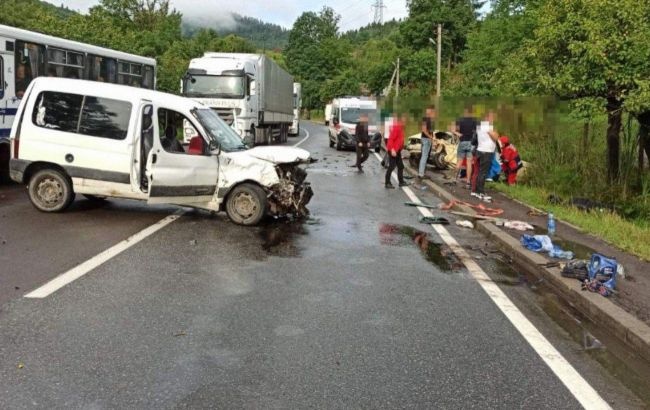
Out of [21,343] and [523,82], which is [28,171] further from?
[523,82]

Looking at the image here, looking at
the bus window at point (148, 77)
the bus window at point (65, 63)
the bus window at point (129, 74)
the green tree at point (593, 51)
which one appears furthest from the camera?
the bus window at point (148, 77)

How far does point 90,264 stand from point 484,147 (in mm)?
8804

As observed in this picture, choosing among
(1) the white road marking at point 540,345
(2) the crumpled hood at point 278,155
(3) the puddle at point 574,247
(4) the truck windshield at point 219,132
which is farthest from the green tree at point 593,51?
(4) the truck windshield at point 219,132

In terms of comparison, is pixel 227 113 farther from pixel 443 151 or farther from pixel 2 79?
pixel 2 79

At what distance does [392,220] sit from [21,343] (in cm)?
691

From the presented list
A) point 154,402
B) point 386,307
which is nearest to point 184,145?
point 386,307

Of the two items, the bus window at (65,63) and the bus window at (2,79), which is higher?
the bus window at (65,63)

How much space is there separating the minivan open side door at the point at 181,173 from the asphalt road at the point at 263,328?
0.71m

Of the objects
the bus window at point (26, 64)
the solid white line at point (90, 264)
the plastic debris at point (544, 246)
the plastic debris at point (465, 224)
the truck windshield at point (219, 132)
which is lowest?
the solid white line at point (90, 264)

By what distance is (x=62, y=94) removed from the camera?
9258 millimetres

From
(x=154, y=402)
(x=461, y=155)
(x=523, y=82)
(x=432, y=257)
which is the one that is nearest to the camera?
(x=154, y=402)

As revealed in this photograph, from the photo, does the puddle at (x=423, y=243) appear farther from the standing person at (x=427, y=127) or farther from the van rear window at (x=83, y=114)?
the standing person at (x=427, y=127)

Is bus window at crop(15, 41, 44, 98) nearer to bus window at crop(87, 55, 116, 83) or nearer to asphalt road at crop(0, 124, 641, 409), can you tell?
bus window at crop(87, 55, 116, 83)

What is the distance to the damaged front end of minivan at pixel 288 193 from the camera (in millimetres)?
9367
